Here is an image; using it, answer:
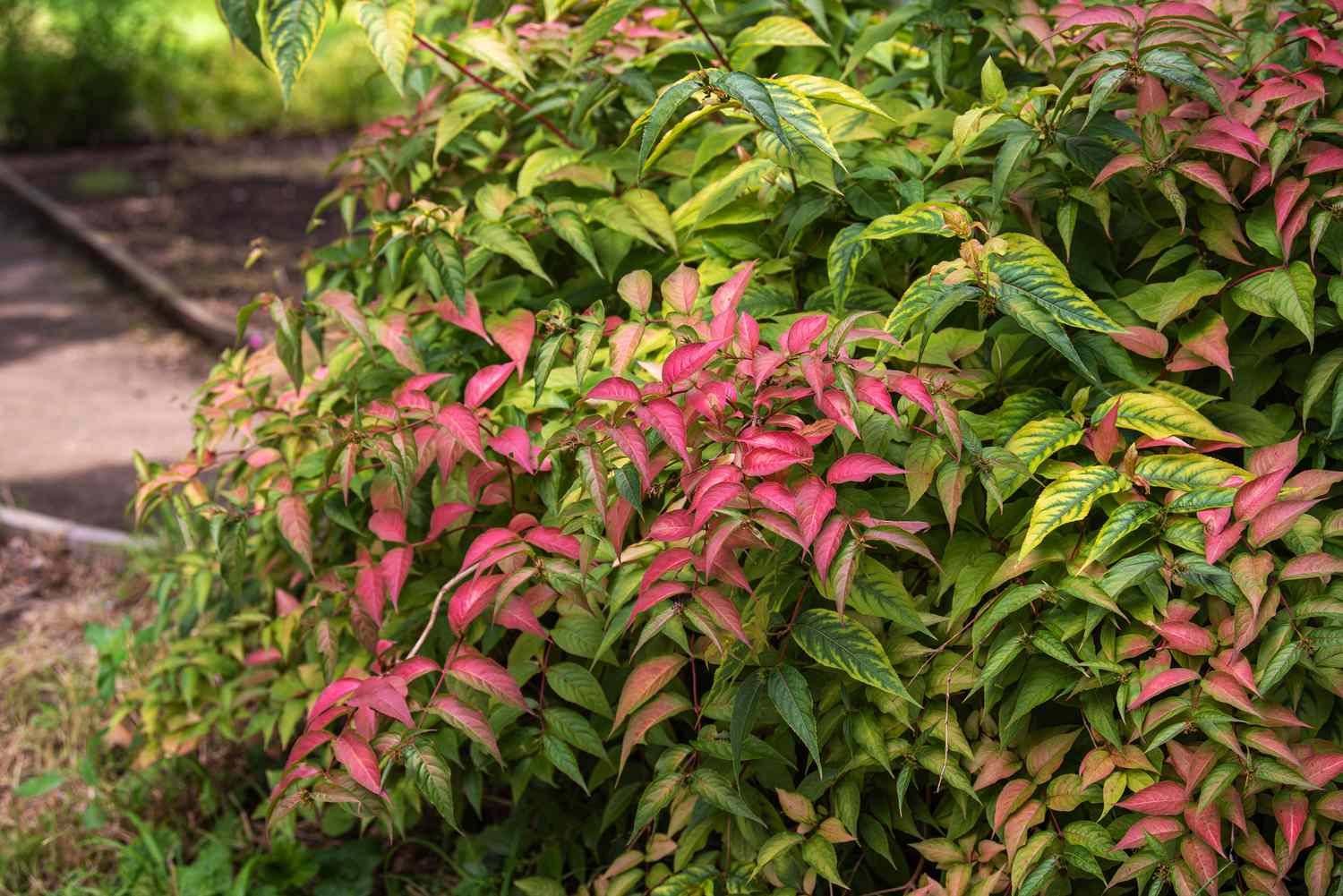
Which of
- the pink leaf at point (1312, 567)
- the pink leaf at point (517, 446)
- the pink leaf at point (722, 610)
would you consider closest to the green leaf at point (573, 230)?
the pink leaf at point (517, 446)

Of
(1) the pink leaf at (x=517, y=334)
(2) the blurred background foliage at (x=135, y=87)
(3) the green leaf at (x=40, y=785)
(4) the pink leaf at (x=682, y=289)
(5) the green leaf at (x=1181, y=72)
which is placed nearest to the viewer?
(5) the green leaf at (x=1181, y=72)

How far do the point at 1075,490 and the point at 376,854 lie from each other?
1.55 meters

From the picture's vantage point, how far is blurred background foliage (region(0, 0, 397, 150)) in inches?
400

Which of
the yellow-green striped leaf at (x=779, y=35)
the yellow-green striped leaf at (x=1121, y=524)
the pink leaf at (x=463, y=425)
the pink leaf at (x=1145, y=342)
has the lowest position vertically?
the yellow-green striped leaf at (x=1121, y=524)

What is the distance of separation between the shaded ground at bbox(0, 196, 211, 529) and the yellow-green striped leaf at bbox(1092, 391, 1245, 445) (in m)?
3.77

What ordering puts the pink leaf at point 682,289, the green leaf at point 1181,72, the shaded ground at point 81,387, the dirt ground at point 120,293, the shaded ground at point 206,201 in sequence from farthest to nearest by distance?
the shaded ground at point 206,201 < the dirt ground at point 120,293 < the shaded ground at point 81,387 < the pink leaf at point 682,289 < the green leaf at point 1181,72

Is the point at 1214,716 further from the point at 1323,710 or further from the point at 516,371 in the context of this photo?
the point at 516,371

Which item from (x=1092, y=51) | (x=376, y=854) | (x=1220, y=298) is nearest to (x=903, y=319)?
(x=1220, y=298)

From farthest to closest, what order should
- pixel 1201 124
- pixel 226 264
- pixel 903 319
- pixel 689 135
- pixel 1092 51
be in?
1. pixel 226 264
2. pixel 689 135
3. pixel 1092 51
4. pixel 1201 124
5. pixel 903 319

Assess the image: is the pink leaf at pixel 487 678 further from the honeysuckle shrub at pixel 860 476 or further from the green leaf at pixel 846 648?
the green leaf at pixel 846 648

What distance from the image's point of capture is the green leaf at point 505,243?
1907 mm

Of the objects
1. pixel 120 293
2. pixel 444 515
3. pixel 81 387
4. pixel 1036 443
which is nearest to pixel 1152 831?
pixel 1036 443

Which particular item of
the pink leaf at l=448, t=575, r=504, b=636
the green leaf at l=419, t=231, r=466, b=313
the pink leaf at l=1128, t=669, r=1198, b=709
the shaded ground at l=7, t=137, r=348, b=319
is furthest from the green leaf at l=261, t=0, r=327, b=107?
the shaded ground at l=7, t=137, r=348, b=319

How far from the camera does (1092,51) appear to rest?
185 centimetres
